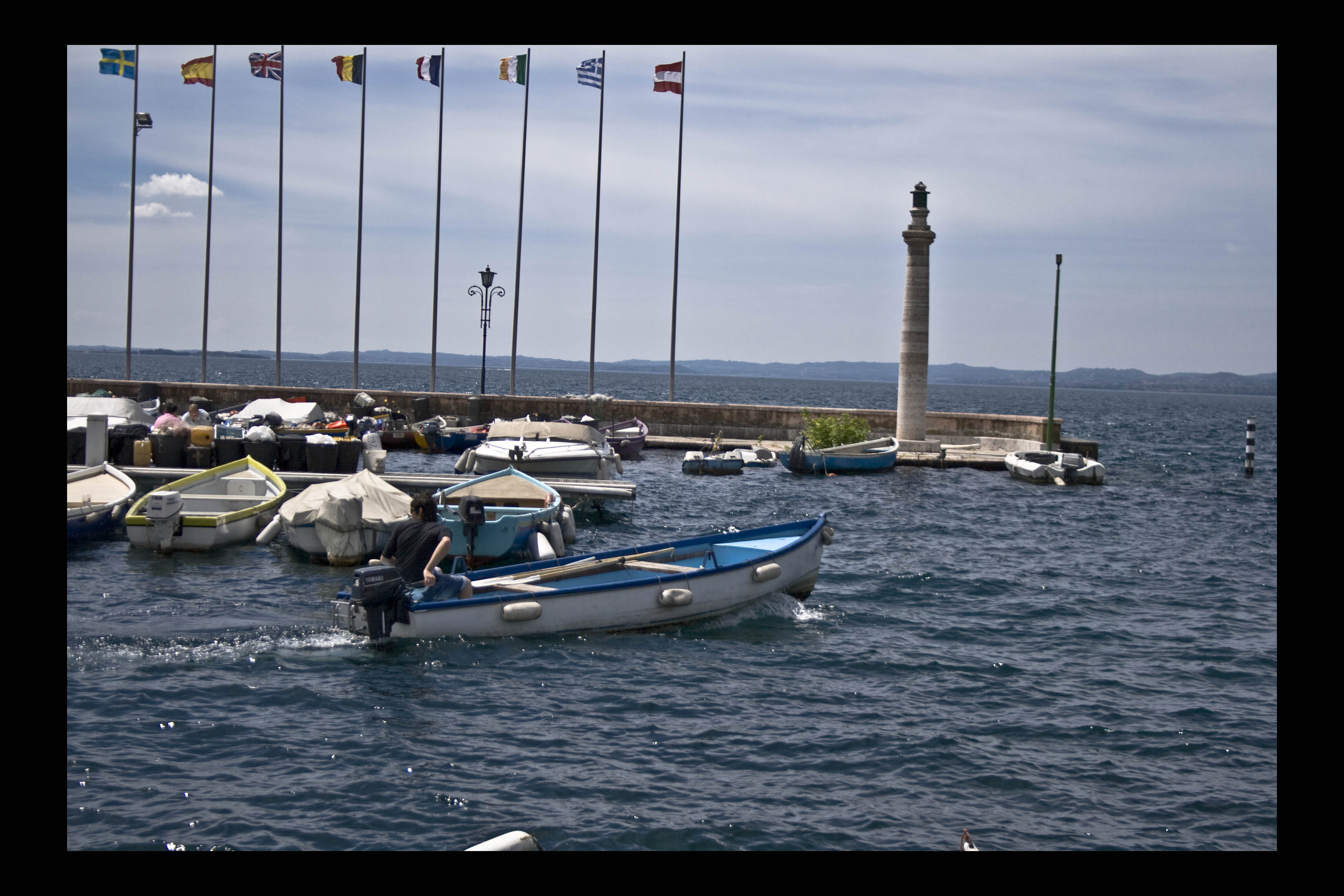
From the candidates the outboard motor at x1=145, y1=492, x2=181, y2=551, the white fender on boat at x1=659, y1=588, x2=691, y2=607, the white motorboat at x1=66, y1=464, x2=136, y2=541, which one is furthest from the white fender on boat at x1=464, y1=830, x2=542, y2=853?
the white motorboat at x1=66, y1=464, x2=136, y2=541

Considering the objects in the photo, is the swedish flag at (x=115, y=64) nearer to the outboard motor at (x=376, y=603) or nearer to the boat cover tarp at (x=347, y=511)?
the boat cover tarp at (x=347, y=511)

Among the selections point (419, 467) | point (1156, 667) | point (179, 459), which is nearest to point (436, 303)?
point (419, 467)

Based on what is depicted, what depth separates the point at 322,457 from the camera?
2734 cm

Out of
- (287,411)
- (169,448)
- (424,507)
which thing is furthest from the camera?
(287,411)

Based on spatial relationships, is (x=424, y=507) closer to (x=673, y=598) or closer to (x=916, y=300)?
(x=673, y=598)

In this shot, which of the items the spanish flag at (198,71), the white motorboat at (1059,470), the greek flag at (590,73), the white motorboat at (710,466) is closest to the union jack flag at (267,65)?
the spanish flag at (198,71)

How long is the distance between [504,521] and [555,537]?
1.58m

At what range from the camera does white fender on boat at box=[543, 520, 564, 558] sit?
19.0 metres

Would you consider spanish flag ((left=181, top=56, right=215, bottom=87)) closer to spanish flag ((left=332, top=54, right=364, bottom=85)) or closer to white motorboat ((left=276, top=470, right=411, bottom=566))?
spanish flag ((left=332, top=54, right=364, bottom=85))

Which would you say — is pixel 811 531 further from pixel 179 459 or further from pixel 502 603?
pixel 179 459

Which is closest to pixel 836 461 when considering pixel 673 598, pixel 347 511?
pixel 347 511
